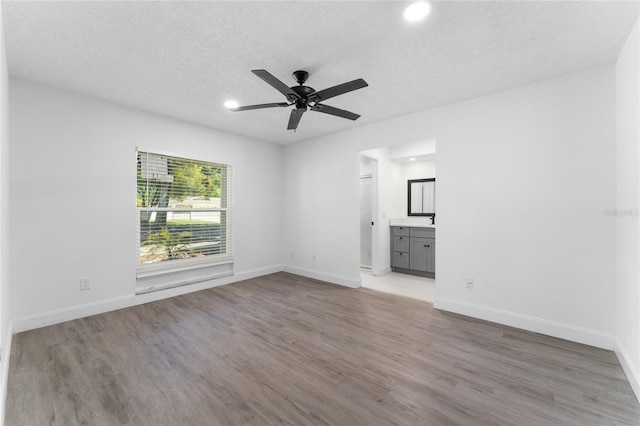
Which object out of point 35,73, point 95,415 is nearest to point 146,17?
point 35,73

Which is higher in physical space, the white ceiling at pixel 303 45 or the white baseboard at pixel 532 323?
the white ceiling at pixel 303 45

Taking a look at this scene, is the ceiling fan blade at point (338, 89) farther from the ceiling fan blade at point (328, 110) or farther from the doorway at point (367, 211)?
the doorway at point (367, 211)

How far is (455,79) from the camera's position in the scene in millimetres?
2727

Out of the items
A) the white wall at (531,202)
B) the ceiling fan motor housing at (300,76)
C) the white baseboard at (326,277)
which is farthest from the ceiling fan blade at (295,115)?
the white baseboard at (326,277)

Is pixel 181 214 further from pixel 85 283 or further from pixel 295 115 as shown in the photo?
pixel 295 115

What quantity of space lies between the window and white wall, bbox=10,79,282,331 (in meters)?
0.18

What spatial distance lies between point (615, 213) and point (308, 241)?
156 inches

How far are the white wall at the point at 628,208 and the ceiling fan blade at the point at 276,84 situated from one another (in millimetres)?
2528

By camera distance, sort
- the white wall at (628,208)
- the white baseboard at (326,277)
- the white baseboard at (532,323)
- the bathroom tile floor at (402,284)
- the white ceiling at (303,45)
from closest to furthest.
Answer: the white ceiling at (303,45)
the white wall at (628,208)
the white baseboard at (532,323)
the bathroom tile floor at (402,284)
the white baseboard at (326,277)

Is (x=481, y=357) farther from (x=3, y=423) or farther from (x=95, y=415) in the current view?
(x=3, y=423)

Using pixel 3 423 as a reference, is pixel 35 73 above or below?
above

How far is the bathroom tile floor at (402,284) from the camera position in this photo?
13.3 feet

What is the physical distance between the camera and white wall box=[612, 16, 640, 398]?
76.2 inches

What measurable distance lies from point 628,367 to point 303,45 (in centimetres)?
351
